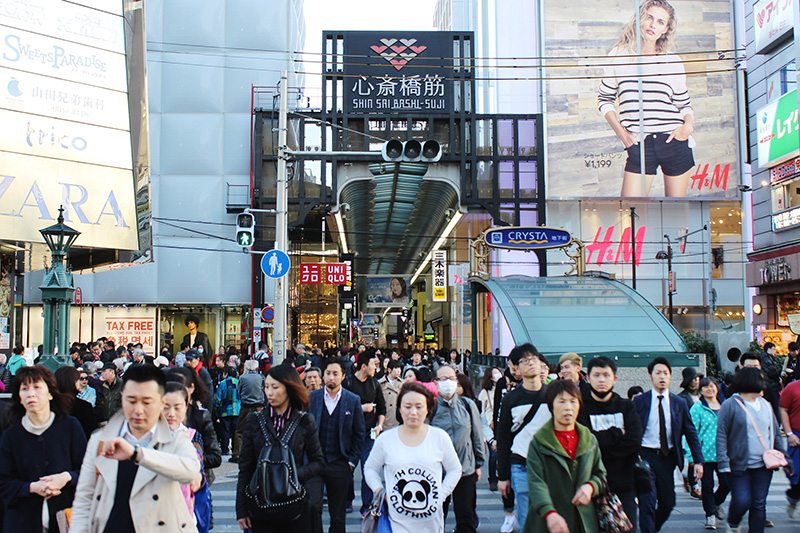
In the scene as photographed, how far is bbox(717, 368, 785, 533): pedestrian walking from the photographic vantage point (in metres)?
7.20

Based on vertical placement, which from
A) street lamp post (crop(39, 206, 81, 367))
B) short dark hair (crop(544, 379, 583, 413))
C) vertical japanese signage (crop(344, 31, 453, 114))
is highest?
vertical japanese signage (crop(344, 31, 453, 114))

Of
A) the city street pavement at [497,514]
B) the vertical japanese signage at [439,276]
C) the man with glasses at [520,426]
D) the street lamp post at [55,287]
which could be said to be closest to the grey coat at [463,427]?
the man with glasses at [520,426]

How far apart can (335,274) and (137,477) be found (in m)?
25.5

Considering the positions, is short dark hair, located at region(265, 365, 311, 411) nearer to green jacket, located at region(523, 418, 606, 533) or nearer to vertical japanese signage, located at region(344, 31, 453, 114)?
green jacket, located at region(523, 418, 606, 533)

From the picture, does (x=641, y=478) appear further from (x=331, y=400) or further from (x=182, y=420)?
(x=182, y=420)

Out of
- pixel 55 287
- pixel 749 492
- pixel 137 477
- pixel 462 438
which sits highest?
pixel 55 287

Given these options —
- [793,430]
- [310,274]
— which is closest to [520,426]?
[793,430]

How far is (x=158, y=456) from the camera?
3738 mm

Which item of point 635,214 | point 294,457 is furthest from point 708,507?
point 635,214

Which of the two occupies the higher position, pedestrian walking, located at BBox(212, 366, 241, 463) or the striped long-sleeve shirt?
the striped long-sleeve shirt

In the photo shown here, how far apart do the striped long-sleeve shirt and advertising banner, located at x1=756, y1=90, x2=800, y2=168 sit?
9525 mm

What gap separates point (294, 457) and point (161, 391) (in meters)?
1.58

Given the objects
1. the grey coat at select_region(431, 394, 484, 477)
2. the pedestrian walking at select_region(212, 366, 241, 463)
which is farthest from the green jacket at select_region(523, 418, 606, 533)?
the pedestrian walking at select_region(212, 366, 241, 463)

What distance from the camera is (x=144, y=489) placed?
12.8 feet
